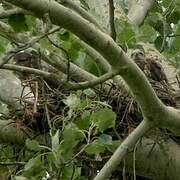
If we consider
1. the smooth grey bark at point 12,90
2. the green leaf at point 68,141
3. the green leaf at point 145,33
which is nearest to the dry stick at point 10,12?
the green leaf at point 68,141

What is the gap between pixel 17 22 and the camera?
1391 millimetres

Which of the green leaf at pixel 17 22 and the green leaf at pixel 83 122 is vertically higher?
the green leaf at pixel 17 22

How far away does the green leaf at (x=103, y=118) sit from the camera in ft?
5.39

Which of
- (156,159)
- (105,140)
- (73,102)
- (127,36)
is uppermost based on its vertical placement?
(127,36)

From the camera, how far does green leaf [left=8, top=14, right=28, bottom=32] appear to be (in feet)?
4.54

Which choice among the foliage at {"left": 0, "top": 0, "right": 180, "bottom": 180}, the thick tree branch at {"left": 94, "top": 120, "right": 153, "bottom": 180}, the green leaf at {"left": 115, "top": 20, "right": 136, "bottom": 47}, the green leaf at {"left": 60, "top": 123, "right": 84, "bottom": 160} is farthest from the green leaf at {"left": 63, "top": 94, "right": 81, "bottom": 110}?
the green leaf at {"left": 115, "top": 20, "right": 136, "bottom": 47}

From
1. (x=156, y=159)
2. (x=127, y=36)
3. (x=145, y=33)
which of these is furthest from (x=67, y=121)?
(x=145, y=33)

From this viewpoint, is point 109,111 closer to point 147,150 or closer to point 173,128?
point 173,128

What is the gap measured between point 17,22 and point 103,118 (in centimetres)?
42

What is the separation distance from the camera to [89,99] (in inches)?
73.0

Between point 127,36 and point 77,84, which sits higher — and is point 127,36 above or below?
above

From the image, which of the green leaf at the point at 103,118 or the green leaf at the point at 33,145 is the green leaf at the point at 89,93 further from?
the green leaf at the point at 33,145

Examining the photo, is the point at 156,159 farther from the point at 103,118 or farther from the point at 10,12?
the point at 10,12

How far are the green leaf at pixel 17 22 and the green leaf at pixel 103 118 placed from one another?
1.24 feet
